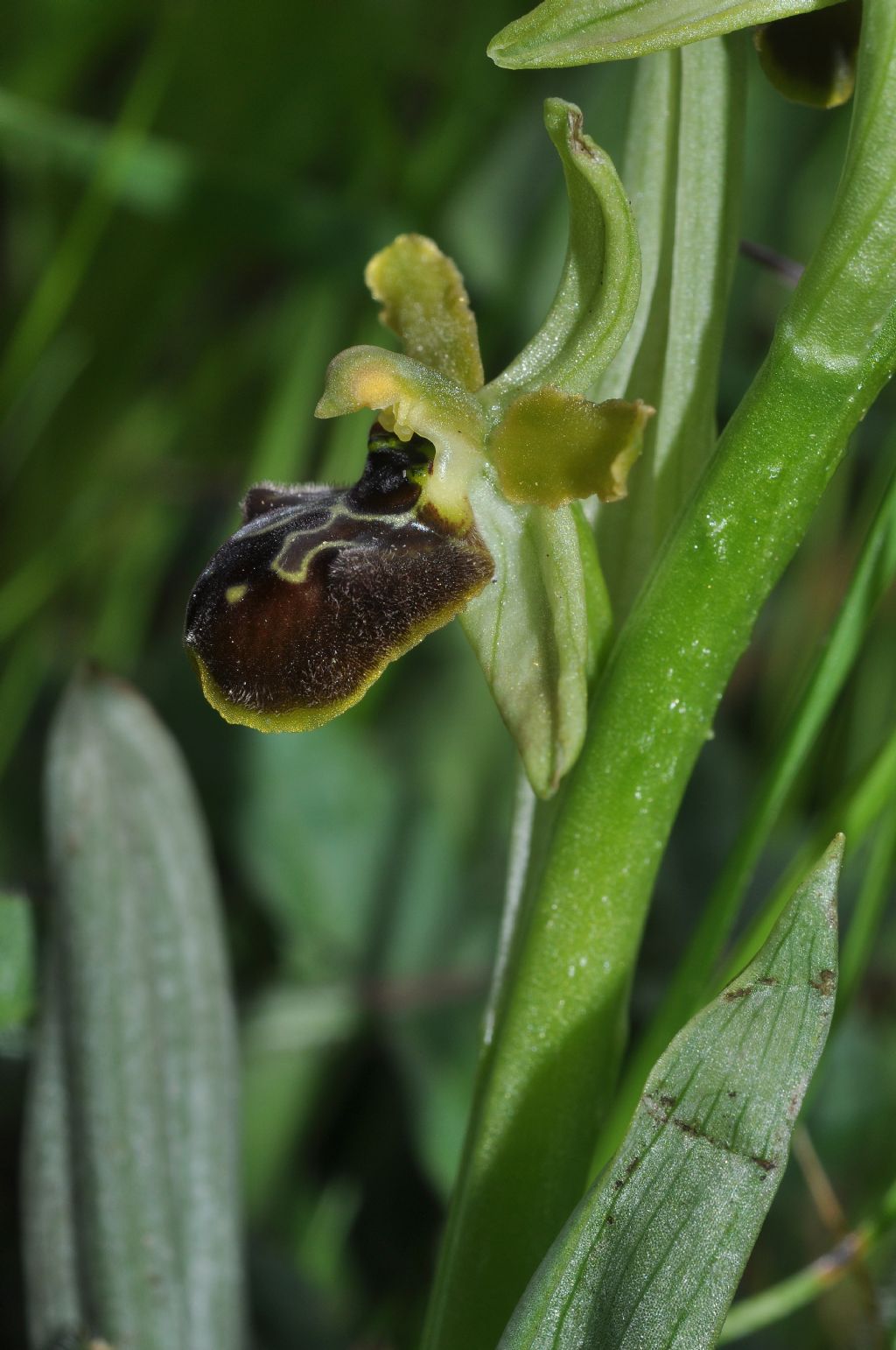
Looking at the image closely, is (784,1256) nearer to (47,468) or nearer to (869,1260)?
(869,1260)

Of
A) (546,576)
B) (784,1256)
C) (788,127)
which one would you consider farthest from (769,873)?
(788,127)

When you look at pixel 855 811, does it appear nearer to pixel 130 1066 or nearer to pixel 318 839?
pixel 130 1066

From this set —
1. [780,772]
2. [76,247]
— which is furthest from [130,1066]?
[76,247]

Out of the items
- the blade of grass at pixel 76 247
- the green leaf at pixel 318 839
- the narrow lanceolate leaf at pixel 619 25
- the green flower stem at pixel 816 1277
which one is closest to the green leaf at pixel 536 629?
the narrow lanceolate leaf at pixel 619 25

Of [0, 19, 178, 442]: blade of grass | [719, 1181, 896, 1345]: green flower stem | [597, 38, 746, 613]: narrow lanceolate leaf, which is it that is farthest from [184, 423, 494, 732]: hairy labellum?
[0, 19, 178, 442]: blade of grass

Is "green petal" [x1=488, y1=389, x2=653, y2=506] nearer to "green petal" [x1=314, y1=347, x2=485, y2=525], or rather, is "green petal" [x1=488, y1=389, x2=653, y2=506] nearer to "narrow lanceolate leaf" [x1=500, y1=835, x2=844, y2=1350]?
"green petal" [x1=314, y1=347, x2=485, y2=525]

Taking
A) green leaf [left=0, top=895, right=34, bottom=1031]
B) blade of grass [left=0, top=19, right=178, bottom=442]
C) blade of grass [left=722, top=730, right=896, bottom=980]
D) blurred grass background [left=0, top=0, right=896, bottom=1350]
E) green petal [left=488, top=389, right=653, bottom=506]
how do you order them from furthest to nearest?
blade of grass [left=0, top=19, right=178, bottom=442], blurred grass background [left=0, top=0, right=896, bottom=1350], green leaf [left=0, top=895, right=34, bottom=1031], blade of grass [left=722, top=730, right=896, bottom=980], green petal [left=488, top=389, right=653, bottom=506]

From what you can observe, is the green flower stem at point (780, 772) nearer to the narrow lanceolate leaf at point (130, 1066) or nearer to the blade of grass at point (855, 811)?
the blade of grass at point (855, 811)
